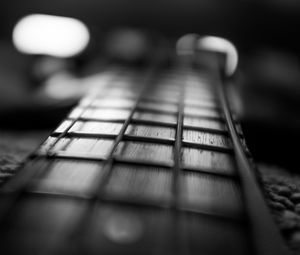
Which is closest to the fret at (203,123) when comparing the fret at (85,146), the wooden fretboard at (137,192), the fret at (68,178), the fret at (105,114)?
the wooden fretboard at (137,192)

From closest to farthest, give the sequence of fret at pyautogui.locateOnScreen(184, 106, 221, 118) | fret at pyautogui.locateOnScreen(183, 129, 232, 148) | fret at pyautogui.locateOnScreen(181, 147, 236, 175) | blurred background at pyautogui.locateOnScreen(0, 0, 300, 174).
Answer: fret at pyautogui.locateOnScreen(181, 147, 236, 175), fret at pyautogui.locateOnScreen(183, 129, 232, 148), fret at pyautogui.locateOnScreen(184, 106, 221, 118), blurred background at pyautogui.locateOnScreen(0, 0, 300, 174)

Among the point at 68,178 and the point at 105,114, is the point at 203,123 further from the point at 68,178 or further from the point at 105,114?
the point at 68,178

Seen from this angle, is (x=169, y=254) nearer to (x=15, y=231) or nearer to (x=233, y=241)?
(x=233, y=241)

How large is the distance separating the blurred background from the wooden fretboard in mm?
494

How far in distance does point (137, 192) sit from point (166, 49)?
2470mm

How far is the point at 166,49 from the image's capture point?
10.6 feet

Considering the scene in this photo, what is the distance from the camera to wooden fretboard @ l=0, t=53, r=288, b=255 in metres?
0.75

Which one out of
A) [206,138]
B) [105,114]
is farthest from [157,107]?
[206,138]

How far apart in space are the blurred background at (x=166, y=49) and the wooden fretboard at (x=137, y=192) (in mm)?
494

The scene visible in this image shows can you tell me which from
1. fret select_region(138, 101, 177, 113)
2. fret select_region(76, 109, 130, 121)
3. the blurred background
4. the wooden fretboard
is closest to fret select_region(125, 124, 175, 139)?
the wooden fretboard

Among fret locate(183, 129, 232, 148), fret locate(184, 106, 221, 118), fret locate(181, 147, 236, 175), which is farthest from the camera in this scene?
fret locate(184, 106, 221, 118)

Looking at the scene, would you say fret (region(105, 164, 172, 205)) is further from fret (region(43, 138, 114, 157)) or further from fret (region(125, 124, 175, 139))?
fret (region(125, 124, 175, 139))

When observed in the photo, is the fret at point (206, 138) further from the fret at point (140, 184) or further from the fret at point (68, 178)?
the fret at point (68, 178)

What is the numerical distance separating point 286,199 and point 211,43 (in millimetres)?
2408
